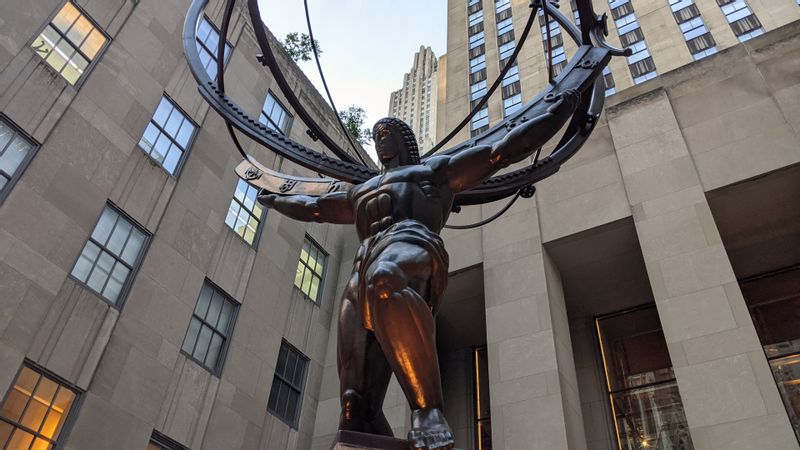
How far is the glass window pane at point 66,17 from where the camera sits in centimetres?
1197

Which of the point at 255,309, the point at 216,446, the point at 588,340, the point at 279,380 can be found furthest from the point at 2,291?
the point at 588,340

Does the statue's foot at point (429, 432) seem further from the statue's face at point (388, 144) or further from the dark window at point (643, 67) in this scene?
the dark window at point (643, 67)

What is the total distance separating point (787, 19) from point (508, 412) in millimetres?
26942

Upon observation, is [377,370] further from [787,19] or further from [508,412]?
[787,19]

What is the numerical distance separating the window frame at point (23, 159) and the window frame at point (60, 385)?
2.71 m

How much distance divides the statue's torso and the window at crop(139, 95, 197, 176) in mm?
10163

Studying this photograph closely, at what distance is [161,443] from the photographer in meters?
11.4

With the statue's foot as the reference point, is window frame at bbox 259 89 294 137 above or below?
above

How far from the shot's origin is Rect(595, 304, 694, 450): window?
1455cm

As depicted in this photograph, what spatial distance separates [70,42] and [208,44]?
15.3ft

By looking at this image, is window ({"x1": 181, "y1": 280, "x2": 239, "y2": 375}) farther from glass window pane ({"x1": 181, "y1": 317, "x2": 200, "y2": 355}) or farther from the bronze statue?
the bronze statue

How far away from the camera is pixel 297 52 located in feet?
77.2

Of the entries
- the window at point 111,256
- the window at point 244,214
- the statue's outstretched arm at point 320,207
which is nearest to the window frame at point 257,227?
the window at point 244,214

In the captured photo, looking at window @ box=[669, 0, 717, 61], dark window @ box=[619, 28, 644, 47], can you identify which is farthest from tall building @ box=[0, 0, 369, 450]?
window @ box=[669, 0, 717, 61]
